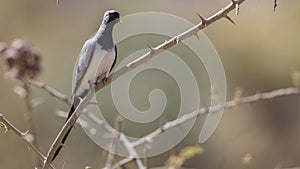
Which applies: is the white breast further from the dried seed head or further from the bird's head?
the dried seed head

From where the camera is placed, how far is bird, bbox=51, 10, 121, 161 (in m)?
1.87

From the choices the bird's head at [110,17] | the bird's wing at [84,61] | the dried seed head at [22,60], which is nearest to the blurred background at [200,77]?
the bird's wing at [84,61]

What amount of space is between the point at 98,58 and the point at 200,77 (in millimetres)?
3099

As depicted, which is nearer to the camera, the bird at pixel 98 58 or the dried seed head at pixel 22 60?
the dried seed head at pixel 22 60

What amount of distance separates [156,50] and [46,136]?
3.30 m

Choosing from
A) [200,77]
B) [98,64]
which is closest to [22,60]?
[98,64]

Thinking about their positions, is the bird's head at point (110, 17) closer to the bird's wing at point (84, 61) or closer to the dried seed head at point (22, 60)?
the bird's wing at point (84, 61)

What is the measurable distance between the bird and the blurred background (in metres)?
2.02

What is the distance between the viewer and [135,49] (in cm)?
484

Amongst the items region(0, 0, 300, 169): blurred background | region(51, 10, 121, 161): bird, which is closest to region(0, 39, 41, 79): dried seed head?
region(51, 10, 121, 161): bird

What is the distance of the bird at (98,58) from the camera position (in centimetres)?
187

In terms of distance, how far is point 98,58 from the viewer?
1893 mm

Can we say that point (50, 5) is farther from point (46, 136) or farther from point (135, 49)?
point (46, 136)

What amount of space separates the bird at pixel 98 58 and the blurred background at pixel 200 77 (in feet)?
6.63
